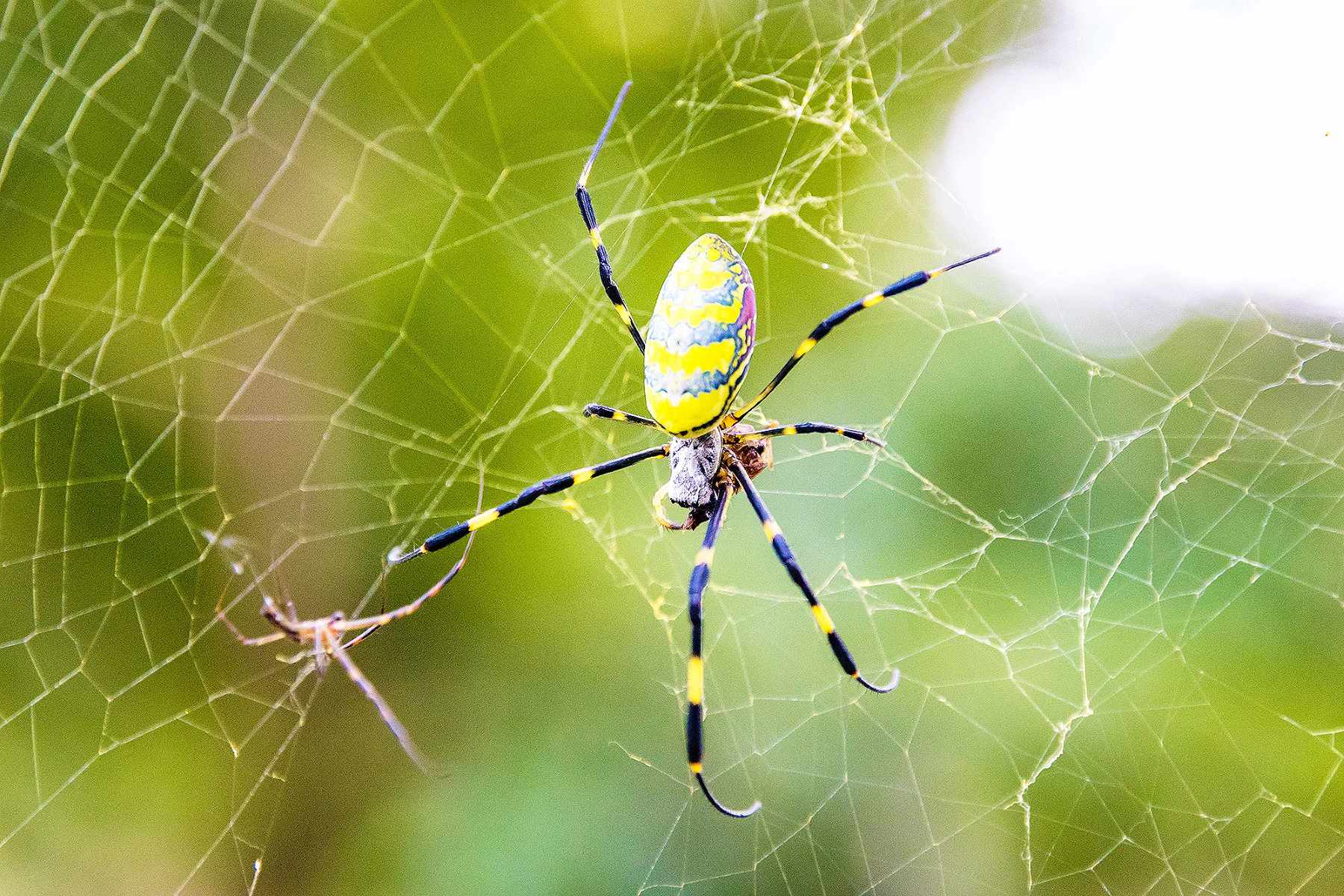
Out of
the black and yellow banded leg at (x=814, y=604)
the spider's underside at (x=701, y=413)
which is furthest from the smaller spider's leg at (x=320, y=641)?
the black and yellow banded leg at (x=814, y=604)

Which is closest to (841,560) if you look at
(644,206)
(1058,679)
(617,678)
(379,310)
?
(1058,679)

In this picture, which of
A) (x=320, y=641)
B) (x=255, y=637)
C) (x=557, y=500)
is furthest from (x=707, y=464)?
(x=255, y=637)

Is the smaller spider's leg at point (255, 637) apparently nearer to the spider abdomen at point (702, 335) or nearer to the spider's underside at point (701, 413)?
the spider's underside at point (701, 413)

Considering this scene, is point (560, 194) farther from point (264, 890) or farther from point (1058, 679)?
point (264, 890)

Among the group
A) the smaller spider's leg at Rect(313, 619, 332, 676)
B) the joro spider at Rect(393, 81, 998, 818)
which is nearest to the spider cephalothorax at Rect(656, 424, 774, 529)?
the joro spider at Rect(393, 81, 998, 818)

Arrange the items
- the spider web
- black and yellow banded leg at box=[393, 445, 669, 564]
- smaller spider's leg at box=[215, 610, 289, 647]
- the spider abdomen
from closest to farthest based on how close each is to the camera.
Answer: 1. smaller spider's leg at box=[215, 610, 289, 647]
2. the spider abdomen
3. black and yellow banded leg at box=[393, 445, 669, 564]
4. the spider web

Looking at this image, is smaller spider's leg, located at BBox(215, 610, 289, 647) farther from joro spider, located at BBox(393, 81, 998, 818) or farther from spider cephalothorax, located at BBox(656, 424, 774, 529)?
spider cephalothorax, located at BBox(656, 424, 774, 529)
